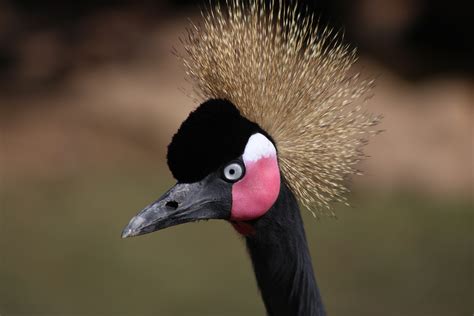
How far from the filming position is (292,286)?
197 centimetres

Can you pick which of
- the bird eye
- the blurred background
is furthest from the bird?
the blurred background

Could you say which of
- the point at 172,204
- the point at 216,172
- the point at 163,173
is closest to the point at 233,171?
the point at 216,172

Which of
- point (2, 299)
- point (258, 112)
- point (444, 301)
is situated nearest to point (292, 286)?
point (258, 112)

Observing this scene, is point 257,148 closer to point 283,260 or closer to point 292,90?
point 292,90

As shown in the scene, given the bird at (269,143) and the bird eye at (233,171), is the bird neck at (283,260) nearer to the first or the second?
the bird at (269,143)

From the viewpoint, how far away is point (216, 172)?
72.9 inches

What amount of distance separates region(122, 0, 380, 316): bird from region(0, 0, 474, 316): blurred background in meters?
2.15

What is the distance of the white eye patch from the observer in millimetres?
1851

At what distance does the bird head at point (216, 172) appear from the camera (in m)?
1.79

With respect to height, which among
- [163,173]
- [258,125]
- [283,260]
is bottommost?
[283,260]

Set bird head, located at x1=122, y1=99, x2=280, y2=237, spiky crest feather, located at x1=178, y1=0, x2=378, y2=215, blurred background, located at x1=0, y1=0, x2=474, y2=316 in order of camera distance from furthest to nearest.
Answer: blurred background, located at x1=0, y1=0, x2=474, y2=316, spiky crest feather, located at x1=178, y1=0, x2=378, y2=215, bird head, located at x1=122, y1=99, x2=280, y2=237

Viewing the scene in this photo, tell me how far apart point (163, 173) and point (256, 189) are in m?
3.15

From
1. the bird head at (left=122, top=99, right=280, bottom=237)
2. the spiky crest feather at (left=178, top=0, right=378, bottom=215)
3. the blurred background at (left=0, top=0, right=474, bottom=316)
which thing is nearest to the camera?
the bird head at (left=122, top=99, right=280, bottom=237)

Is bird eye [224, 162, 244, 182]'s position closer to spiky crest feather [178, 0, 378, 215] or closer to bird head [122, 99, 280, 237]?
bird head [122, 99, 280, 237]
